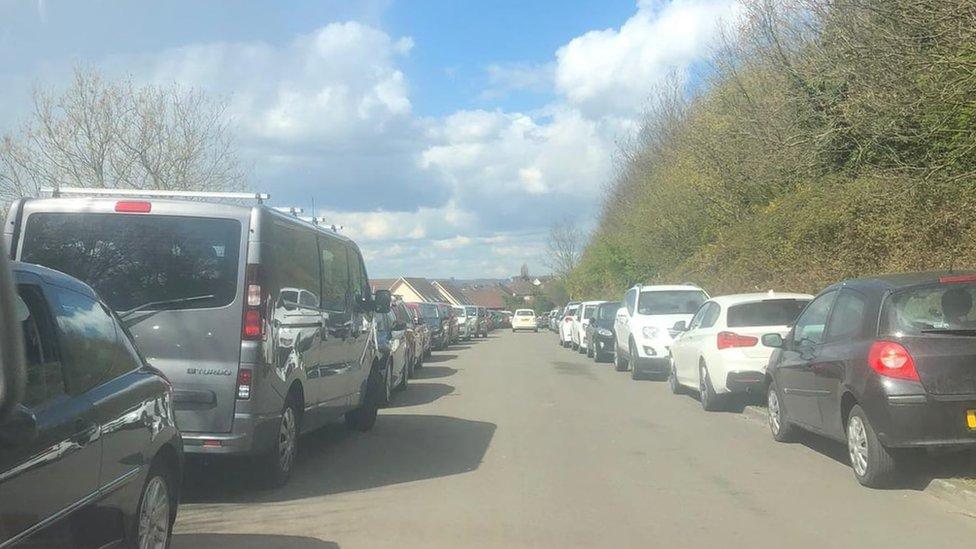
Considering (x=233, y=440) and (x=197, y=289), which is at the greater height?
(x=197, y=289)

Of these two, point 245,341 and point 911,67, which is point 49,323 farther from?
point 911,67

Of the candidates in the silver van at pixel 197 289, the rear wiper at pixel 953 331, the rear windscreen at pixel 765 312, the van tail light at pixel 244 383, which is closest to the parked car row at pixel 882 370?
the rear wiper at pixel 953 331

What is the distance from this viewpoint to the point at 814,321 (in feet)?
31.5

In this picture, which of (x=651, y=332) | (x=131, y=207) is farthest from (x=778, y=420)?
(x=651, y=332)

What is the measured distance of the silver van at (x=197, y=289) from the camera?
7.21 metres

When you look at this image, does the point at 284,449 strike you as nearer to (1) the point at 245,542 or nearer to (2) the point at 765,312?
(1) the point at 245,542

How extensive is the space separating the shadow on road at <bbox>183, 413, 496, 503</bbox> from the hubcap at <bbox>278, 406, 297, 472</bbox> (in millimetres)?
226

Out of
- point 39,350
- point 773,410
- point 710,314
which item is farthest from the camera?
point 710,314

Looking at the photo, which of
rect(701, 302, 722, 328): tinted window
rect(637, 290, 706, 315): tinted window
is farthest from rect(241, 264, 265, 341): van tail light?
rect(637, 290, 706, 315): tinted window

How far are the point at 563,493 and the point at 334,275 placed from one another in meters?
3.50

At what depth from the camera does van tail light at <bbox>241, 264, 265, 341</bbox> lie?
24.0 ft

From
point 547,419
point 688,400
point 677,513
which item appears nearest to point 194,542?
point 677,513

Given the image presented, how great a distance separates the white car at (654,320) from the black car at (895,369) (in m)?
9.31

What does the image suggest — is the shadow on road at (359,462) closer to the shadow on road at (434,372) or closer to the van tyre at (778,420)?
the van tyre at (778,420)
